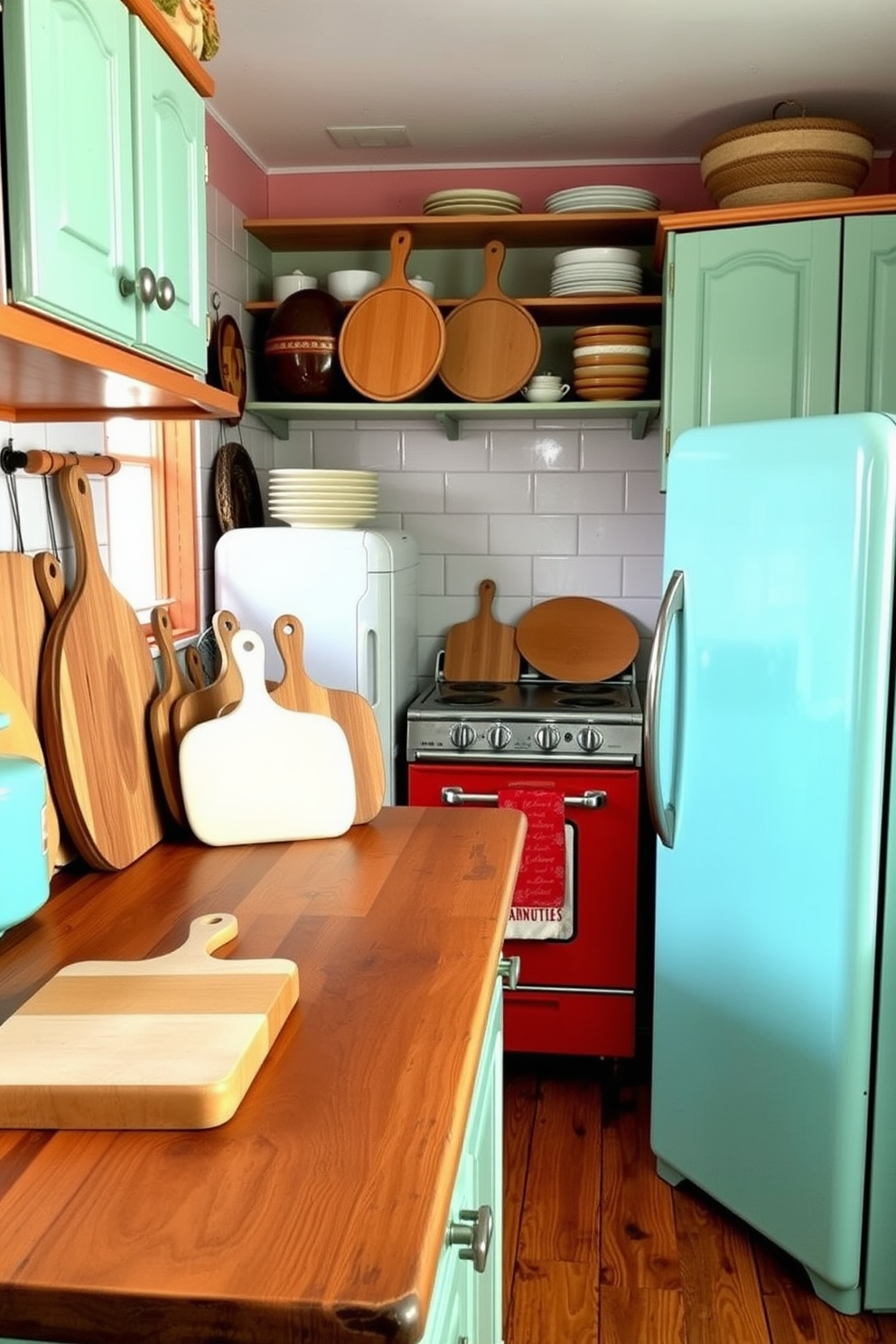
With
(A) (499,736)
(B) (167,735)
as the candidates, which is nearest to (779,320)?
(A) (499,736)

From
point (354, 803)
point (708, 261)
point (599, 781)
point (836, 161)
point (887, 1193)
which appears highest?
point (836, 161)

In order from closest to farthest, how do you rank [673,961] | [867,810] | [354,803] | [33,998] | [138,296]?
[33,998] < [138,296] < [354,803] < [867,810] < [673,961]

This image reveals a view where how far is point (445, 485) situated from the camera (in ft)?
11.9

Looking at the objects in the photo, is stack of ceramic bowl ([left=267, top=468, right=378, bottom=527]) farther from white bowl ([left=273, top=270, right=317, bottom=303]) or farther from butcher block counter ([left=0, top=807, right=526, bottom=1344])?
butcher block counter ([left=0, top=807, right=526, bottom=1344])

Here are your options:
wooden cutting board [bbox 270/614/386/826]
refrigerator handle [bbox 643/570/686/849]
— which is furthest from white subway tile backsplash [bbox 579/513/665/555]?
wooden cutting board [bbox 270/614/386/826]

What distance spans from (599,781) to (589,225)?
4.76 feet

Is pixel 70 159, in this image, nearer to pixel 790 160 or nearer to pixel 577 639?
pixel 790 160

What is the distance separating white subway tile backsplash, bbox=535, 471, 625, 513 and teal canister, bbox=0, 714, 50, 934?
241cm

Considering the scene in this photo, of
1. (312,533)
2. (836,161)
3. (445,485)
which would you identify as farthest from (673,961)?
(836,161)

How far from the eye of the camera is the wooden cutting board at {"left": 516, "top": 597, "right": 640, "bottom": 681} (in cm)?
352

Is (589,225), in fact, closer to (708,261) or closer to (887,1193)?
(708,261)

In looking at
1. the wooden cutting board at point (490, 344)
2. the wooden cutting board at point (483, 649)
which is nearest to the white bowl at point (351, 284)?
A: the wooden cutting board at point (490, 344)

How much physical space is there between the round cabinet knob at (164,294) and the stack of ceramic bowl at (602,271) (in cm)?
186

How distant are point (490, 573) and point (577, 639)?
325 millimetres
